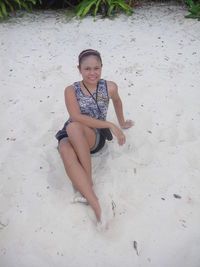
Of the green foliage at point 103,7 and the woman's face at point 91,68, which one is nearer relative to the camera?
the woman's face at point 91,68

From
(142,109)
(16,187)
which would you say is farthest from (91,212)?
(142,109)

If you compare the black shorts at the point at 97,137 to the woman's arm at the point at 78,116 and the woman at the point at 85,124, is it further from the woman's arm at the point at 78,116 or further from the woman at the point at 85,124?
the woman's arm at the point at 78,116

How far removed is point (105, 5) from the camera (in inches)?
201

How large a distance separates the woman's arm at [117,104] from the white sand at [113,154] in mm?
113

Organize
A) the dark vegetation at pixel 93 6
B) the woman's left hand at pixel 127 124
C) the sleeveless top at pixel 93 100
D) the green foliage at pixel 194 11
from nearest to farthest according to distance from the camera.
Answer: the sleeveless top at pixel 93 100, the woman's left hand at pixel 127 124, the green foliage at pixel 194 11, the dark vegetation at pixel 93 6

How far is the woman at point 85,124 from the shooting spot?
Result: 240 centimetres

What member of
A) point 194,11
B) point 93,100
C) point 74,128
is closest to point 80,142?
point 74,128

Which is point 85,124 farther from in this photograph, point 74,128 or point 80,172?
point 80,172

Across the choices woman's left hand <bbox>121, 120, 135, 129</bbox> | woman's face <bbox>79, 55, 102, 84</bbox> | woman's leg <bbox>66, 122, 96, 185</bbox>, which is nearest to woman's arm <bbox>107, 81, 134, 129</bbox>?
woman's left hand <bbox>121, 120, 135, 129</bbox>

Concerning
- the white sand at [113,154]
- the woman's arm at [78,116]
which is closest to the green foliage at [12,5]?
the white sand at [113,154]

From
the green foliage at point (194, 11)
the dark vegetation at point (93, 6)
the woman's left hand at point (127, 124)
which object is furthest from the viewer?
the dark vegetation at point (93, 6)

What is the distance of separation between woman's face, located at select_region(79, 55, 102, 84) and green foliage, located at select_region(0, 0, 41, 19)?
3.15m

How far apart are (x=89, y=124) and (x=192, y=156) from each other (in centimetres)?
111

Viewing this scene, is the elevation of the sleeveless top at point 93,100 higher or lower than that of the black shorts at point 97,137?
higher
